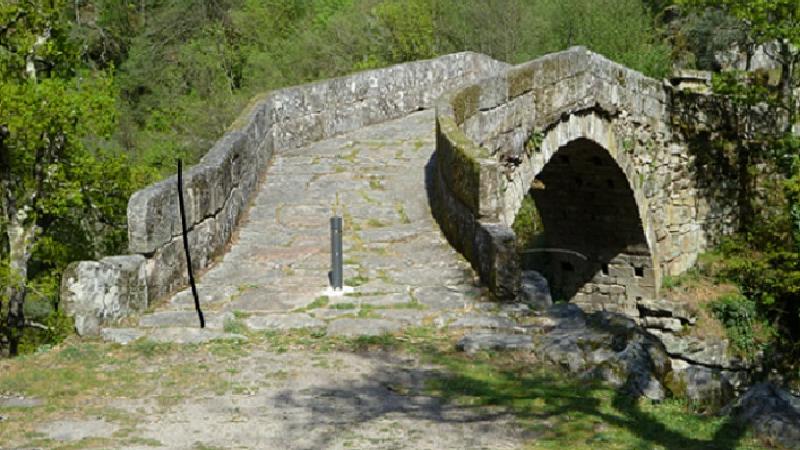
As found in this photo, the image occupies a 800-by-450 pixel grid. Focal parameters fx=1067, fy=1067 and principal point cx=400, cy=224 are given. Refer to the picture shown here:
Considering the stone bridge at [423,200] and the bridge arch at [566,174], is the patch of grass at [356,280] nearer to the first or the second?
the stone bridge at [423,200]

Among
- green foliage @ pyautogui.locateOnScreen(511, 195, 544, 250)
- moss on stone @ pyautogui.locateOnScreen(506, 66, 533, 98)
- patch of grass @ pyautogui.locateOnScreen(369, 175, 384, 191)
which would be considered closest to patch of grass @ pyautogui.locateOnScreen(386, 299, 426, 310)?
patch of grass @ pyautogui.locateOnScreen(369, 175, 384, 191)

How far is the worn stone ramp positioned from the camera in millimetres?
6793

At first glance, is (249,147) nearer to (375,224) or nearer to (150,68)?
(375,224)

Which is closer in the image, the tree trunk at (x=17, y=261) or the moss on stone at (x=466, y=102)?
the moss on stone at (x=466, y=102)

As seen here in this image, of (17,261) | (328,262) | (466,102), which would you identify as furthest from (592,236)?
(328,262)

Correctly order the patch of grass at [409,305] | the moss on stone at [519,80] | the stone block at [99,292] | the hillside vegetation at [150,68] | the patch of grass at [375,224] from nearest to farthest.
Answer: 1. the stone block at [99,292]
2. the patch of grass at [409,305]
3. the patch of grass at [375,224]
4. the moss on stone at [519,80]
5. the hillside vegetation at [150,68]

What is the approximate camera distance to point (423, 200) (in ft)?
33.8

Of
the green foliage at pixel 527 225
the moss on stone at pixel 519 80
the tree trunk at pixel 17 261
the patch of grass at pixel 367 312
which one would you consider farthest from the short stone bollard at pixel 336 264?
the green foliage at pixel 527 225

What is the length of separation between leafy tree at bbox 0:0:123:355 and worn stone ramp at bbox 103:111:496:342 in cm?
577

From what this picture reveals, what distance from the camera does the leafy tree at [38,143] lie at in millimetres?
16469

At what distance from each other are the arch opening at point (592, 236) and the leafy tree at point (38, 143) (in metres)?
7.72

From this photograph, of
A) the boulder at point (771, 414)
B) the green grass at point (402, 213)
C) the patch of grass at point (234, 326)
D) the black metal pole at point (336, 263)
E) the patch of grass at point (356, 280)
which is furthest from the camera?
the green grass at point (402, 213)

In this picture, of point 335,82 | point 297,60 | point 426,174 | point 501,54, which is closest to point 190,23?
point 297,60

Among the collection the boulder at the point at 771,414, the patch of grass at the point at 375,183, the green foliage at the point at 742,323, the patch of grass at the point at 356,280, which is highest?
the patch of grass at the point at 375,183
